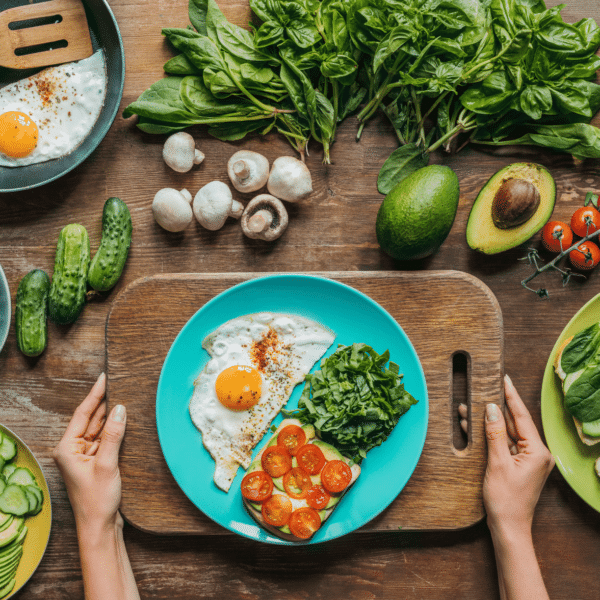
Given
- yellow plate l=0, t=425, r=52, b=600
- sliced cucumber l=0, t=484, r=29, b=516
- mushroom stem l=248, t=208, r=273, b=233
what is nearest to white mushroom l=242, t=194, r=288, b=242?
mushroom stem l=248, t=208, r=273, b=233

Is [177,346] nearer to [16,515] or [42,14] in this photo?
[16,515]

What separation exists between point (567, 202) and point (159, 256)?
214cm

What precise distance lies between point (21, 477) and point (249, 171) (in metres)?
1.89

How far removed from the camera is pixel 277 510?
208 centimetres

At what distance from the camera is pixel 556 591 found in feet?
8.00

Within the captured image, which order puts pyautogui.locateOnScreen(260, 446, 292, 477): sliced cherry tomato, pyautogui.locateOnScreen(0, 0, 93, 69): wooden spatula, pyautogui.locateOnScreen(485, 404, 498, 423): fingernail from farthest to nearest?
1. pyautogui.locateOnScreen(0, 0, 93, 69): wooden spatula
2. pyautogui.locateOnScreen(485, 404, 498, 423): fingernail
3. pyautogui.locateOnScreen(260, 446, 292, 477): sliced cherry tomato

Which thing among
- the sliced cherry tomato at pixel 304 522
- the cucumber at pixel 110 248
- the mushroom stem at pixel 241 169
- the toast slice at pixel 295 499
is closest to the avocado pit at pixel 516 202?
the mushroom stem at pixel 241 169

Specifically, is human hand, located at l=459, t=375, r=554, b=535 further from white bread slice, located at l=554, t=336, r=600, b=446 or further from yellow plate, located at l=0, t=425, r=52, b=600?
yellow plate, located at l=0, t=425, r=52, b=600

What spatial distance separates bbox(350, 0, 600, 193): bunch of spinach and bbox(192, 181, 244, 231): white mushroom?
747mm

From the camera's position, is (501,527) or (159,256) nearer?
(501,527)

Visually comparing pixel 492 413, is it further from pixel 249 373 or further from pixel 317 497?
pixel 249 373


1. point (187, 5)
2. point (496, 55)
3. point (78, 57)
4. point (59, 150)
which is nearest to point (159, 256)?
point (59, 150)

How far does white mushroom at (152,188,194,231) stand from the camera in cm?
228

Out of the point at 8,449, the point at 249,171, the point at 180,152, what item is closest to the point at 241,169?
the point at 249,171
